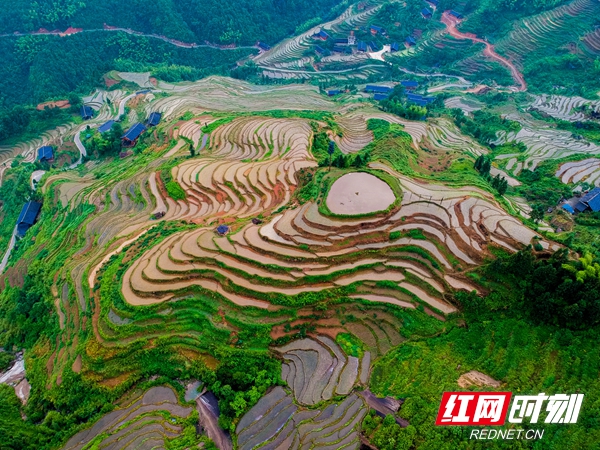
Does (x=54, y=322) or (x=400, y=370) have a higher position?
(x=400, y=370)

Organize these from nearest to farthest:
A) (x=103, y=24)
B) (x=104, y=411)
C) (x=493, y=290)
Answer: (x=104, y=411), (x=493, y=290), (x=103, y=24)

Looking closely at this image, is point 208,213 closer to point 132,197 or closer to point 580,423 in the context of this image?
point 132,197

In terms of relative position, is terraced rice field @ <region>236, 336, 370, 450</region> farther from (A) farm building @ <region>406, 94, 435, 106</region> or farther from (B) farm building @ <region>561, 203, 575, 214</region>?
(A) farm building @ <region>406, 94, 435, 106</region>

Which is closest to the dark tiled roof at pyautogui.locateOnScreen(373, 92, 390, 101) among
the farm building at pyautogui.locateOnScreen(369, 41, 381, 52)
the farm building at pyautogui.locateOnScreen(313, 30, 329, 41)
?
the farm building at pyautogui.locateOnScreen(369, 41, 381, 52)

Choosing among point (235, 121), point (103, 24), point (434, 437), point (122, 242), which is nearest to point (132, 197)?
point (122, 242)

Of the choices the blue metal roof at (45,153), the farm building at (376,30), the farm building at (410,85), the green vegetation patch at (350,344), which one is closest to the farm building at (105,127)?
the blue metal roof at (45,153)

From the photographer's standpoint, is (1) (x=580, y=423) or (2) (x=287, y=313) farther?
(2) (x=287, y=313)
